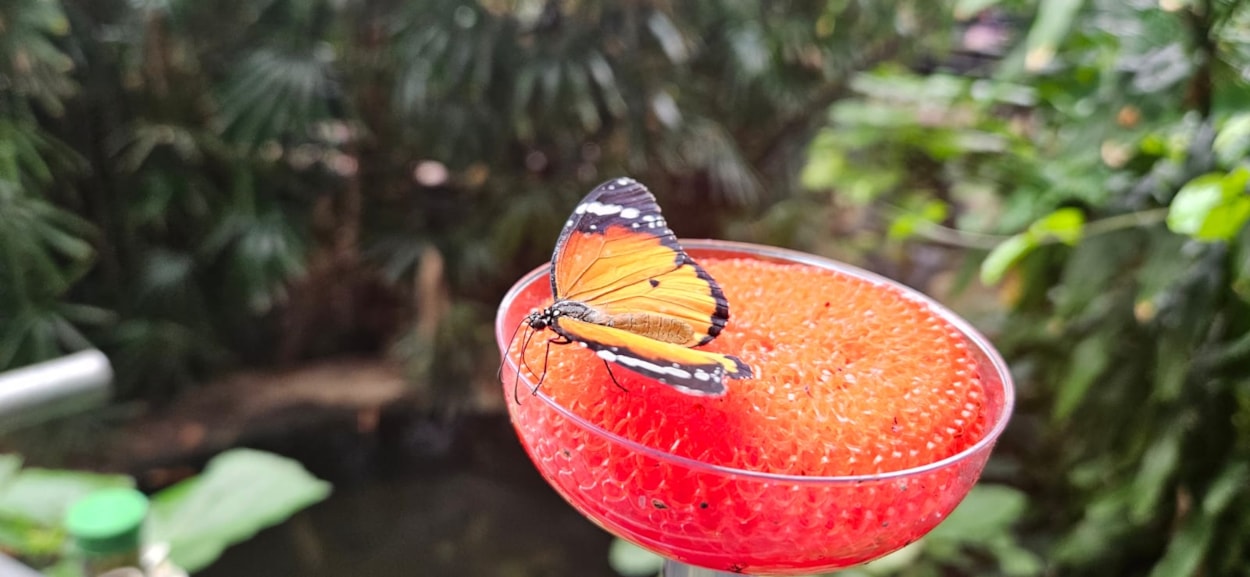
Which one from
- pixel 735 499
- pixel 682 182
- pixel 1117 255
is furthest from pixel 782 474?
pixel 682 182

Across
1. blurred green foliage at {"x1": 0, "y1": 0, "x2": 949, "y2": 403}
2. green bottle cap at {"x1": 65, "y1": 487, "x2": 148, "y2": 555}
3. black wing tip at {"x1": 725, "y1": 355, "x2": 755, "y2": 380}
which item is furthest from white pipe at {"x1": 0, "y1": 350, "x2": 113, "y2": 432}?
blurred green foliage at {"x1": 0, "y1": 0, "x2": 949, "y2": 403}

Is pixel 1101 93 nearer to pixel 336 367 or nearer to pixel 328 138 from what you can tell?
pixel 328 138

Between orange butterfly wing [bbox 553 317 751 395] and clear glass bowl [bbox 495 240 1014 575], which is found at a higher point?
orange butterfly wing [bbox 553 317 751 395]

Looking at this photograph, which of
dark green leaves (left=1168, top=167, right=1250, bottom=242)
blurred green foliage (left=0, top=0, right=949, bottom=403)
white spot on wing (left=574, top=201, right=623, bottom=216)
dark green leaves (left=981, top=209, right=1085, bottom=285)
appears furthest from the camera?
blurred green foliage (left=0, top=0, right=949, bottom=403)

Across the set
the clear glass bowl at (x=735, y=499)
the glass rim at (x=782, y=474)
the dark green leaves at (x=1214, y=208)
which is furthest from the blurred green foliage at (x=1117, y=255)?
the clear glass bowl at (x=735, y=499)

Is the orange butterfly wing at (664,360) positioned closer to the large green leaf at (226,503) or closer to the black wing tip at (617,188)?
the black wing tip at (617,188)

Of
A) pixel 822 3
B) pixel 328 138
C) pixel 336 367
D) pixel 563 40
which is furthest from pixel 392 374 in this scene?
pixel 822 3

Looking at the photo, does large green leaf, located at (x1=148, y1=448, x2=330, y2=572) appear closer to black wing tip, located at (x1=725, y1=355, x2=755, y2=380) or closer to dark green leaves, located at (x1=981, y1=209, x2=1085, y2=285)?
black wing tip, located at (x1=725, y1=355, x2=755, y2=380)
